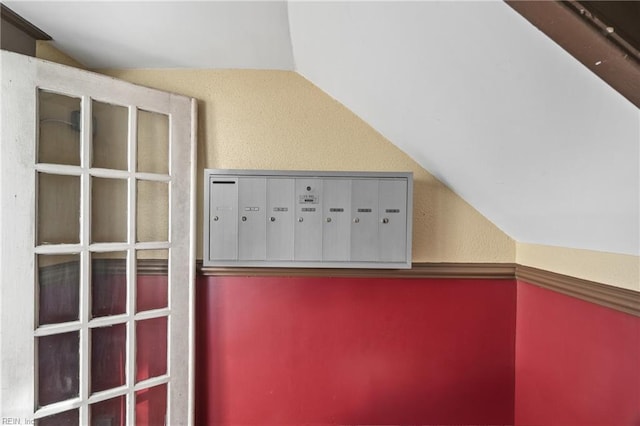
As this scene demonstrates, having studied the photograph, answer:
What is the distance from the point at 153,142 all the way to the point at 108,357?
0.97 metres

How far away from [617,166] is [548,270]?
61 cm

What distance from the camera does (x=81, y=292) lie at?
3.75 ft

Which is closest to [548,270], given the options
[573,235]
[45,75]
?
[573,235]

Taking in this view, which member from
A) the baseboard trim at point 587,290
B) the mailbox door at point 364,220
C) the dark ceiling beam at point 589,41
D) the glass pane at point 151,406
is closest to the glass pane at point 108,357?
the glass pane at point 151,406

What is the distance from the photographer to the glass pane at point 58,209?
1089 mm

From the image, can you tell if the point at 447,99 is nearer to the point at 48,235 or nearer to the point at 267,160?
the point at 267,160

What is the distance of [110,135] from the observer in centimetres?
121

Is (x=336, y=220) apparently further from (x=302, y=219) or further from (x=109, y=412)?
(x=109, y=412)

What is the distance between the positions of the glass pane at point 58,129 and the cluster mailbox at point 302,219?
1.77 feet

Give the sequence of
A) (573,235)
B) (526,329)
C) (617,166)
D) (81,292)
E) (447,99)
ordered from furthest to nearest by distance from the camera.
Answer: (526,329) < (81,292) < (573,235) < (447,99) < (617,166)

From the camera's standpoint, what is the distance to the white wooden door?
3.43 feet

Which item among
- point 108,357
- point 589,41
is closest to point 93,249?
point 108,357

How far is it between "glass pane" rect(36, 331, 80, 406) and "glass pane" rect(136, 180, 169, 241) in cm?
48

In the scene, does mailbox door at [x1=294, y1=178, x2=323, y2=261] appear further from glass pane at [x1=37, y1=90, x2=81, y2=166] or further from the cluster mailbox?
glass pane at [x1=37, y1=90, x2=81, y2=166]
